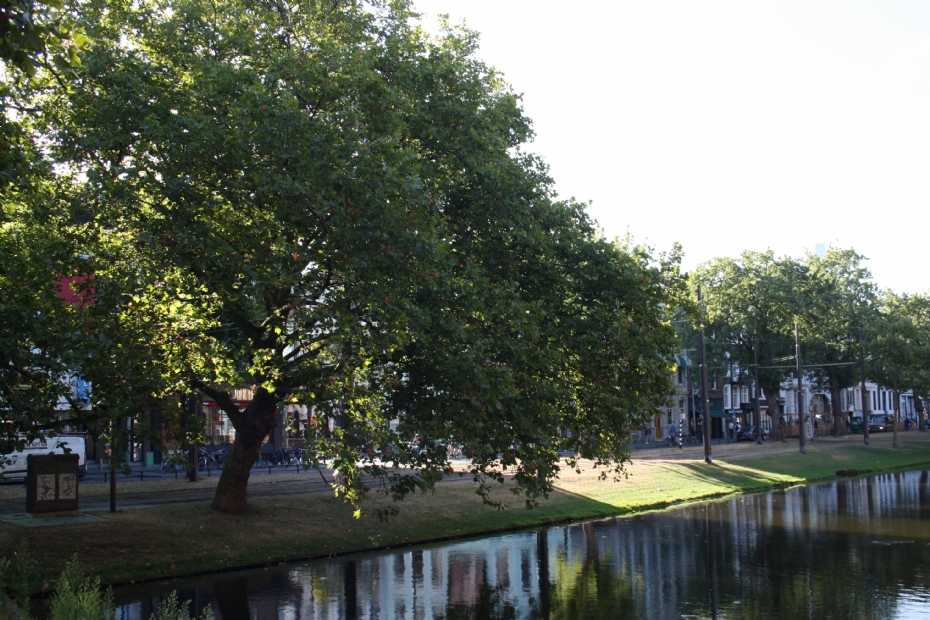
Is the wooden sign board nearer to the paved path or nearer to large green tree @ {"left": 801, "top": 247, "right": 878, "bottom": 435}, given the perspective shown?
the paved path

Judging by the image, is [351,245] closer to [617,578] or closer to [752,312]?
[617,578]

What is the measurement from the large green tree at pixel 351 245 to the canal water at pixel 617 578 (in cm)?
243

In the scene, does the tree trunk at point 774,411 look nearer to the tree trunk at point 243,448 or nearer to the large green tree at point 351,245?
A: the large green tree at point 351,245

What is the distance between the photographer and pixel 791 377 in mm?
90750

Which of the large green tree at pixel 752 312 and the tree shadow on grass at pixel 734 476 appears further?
the large green tree at pixel 752 312

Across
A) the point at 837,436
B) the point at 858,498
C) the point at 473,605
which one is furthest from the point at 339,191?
the point at 837,436

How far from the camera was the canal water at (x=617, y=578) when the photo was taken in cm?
1590

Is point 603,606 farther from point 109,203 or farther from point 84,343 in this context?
point 109,203

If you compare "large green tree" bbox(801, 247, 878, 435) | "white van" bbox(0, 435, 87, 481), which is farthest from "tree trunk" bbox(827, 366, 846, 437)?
"white van" bbox(0, 435, 87, 481)

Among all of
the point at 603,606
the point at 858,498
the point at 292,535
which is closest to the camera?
the point at 603,606

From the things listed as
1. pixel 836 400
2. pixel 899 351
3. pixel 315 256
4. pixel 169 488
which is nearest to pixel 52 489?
pixel 169 488

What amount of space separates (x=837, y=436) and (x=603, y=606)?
2723 inches

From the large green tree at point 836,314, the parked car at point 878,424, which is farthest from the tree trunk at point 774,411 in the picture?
the parked car at point 878,424

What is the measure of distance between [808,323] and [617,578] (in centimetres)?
5924
